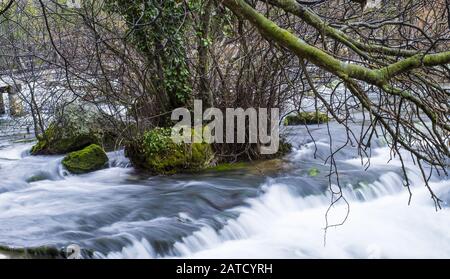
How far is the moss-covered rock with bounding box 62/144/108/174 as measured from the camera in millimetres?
9250

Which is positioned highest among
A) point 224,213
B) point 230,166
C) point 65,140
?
point 65,140

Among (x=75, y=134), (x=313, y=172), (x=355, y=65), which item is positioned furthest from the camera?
(x=75, y=134)

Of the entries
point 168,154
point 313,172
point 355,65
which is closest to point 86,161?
point 168,154

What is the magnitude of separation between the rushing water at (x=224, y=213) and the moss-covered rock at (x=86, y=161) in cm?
16

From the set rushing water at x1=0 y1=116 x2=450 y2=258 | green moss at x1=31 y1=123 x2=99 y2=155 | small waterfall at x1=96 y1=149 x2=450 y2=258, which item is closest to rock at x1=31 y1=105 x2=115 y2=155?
green moss at x1=31 y1=123 x2=99 y2=155

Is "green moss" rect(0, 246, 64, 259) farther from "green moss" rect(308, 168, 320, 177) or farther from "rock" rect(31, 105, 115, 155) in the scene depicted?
"rock" rect(31, 105, 115, 155)

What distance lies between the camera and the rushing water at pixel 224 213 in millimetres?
6059

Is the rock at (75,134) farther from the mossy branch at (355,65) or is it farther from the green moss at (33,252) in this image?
the mossy branch at (355,65)

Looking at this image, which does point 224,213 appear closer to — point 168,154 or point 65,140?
point 168,154

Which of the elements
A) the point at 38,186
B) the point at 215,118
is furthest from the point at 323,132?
the point at 38,186

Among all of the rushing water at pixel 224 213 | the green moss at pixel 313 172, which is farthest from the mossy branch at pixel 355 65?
the green moss at pixel 313 172

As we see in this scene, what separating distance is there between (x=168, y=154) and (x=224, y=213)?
208 centimetres

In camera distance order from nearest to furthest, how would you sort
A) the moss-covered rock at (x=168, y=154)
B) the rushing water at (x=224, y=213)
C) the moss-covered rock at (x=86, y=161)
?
the rushing water at (x=224, y=213) → the moss-covered rock at (x=168, y=154) → the moss-covered rock at (x=86, y=161)

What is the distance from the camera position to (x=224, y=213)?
698 cm
